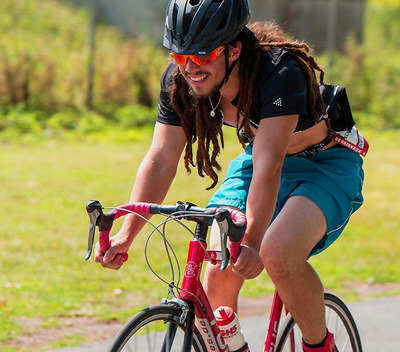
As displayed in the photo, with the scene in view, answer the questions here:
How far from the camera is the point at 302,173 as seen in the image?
12.2 ft

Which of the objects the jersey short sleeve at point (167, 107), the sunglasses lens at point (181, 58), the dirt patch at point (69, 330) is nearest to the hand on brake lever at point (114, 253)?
the jersey short sleeve at point (167, 107)

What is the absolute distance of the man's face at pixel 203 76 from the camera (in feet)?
10.7

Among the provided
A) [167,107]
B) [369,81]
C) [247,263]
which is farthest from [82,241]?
[369,81]

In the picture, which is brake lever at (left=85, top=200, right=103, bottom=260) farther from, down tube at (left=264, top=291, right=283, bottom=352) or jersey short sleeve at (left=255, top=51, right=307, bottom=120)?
down tube at (left=264, top=291, right=283, bottom=352)

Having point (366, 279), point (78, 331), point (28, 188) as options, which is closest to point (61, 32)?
point (28, 188)

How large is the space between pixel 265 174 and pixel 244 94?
1.40 feet

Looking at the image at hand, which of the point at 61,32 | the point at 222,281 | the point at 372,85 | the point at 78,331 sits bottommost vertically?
the point at 78,331

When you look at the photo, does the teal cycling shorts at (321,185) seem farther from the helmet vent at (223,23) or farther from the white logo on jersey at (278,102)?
the helmet vent at (223,23)

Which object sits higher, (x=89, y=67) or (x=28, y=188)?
(x=89, y=67)

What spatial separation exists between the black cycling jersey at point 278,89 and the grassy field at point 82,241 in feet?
8.04

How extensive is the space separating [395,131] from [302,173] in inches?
507

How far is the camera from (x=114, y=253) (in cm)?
321

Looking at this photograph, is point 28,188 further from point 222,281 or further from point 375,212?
point 222,281

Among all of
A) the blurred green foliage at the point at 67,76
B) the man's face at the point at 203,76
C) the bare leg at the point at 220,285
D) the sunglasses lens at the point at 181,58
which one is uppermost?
the blurred green foliage at the point at 67,76
